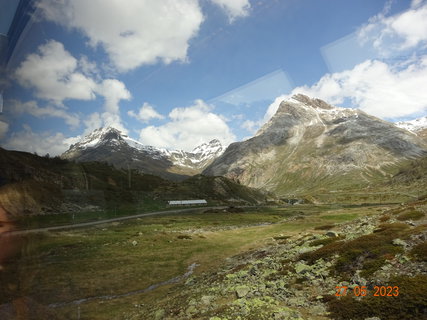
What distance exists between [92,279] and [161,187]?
131310mm

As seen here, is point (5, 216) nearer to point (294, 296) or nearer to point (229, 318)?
point (229, 318)

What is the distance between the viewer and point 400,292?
1317 centimetres

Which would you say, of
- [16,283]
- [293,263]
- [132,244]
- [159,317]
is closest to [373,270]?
[293,263]

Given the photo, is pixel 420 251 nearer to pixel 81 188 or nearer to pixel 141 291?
pixel 81 188
